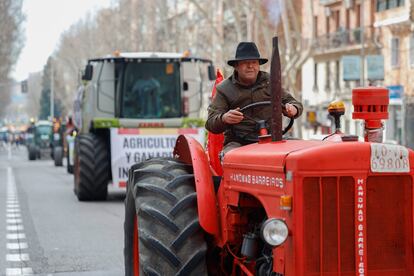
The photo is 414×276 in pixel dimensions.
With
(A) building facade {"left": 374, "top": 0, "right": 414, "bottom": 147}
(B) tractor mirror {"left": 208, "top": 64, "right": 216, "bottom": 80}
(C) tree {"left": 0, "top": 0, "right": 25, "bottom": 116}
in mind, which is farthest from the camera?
(C) tree {"left": 0, "top": 0, "right": 25, "bottom": 116}

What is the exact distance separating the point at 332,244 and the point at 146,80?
16.7 meters

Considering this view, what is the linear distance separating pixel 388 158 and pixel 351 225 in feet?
1.48

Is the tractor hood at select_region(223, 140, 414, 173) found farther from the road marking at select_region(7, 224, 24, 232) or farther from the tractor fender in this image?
the road marking at select_region(7, 224, 24, 232)

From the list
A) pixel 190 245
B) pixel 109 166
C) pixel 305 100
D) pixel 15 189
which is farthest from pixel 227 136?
pixel 305 100

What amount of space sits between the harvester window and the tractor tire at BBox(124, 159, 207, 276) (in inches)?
567

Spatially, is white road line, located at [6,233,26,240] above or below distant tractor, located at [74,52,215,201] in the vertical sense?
below

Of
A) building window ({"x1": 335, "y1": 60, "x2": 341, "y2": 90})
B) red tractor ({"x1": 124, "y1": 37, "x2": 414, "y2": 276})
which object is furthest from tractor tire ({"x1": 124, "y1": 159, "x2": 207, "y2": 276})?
building window ({"x1": 335, "y1": 60, "x2": 341, "y2": 90})

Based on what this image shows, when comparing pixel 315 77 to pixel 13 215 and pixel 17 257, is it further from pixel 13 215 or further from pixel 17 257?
pixel 17 257

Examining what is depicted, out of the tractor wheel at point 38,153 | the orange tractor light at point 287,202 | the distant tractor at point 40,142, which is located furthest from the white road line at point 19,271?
the tractor wheel at point 38,153

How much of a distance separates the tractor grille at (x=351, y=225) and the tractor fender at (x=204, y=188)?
1.27 metres

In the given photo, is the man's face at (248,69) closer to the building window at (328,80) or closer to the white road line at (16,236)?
the white road line at (16,236)

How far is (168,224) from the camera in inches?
296

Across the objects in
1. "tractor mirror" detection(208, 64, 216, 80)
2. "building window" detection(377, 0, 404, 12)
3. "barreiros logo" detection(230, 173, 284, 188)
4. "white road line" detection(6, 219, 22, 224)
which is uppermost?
"building window" detection(377, 0, 404, 12)

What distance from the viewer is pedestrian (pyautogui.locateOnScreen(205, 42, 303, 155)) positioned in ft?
26.9
